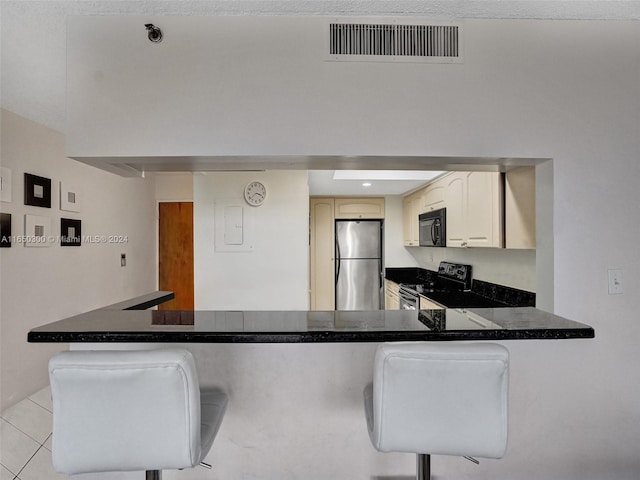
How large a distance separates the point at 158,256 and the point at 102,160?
13.4 feet

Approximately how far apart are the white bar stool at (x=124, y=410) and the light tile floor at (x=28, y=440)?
1538 millimetres

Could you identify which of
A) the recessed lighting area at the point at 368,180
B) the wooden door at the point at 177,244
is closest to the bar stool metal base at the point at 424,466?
the recessed lighting area at the point at 368,180

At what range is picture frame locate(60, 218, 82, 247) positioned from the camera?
3.37m

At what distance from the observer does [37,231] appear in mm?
3059

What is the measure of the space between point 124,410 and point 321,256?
4.19 meters

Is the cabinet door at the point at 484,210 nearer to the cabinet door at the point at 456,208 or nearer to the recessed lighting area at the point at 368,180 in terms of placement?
the cabinet door at the point at 456,208

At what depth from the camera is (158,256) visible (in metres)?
5.35

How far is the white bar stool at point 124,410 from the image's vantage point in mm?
999

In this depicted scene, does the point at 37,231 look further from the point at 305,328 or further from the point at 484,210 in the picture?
the point at 484,210

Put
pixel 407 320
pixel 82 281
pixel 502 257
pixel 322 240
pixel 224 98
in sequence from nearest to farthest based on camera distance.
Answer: pixel 407 320
pixel 224 98
pixel 502 257
pixel 82 281
pixel 322 240

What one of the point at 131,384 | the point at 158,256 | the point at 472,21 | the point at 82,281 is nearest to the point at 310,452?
the point at 131,384

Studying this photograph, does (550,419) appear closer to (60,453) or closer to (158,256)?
(60,453)

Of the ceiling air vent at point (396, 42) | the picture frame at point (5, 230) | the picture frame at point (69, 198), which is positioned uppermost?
the ceiling air vent at point (396, 42)

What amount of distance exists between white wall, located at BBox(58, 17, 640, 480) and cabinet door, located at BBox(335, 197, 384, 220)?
3.60 metres
